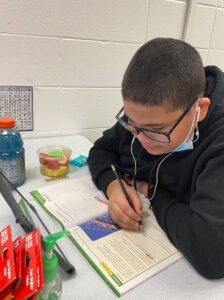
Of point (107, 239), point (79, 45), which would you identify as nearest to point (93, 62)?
point (79, 45)

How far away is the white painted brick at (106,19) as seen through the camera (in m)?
1.31

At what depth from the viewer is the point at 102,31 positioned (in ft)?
4.58

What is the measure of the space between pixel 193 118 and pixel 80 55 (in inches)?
31.8

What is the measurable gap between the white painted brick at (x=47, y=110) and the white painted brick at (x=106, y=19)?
0.28 m

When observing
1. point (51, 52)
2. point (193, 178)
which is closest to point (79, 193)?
point (193, 178)

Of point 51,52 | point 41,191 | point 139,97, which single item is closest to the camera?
point 139,97

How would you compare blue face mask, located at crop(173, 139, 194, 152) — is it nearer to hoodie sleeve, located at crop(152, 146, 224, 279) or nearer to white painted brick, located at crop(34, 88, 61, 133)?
hoodie sleeve, located at crop(152, 146, 224, 279)

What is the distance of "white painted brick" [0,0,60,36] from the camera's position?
1191 millimetres

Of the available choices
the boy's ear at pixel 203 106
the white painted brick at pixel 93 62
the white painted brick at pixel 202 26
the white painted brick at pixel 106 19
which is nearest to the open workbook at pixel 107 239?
the boy's ear at pixel 203 106

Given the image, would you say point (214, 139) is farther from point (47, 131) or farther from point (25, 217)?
point (47, 131)

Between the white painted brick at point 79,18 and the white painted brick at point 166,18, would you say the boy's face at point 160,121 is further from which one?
the white painted brick at point 166,18

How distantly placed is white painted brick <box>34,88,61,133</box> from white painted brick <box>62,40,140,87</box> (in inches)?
3.3

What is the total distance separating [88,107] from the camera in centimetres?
153

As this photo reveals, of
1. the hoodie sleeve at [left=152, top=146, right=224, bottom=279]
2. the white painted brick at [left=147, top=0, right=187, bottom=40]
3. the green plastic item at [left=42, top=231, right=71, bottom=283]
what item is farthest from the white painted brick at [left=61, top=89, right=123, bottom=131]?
the green plastic item at [left=42, top=231, right=71, bottom=283]
